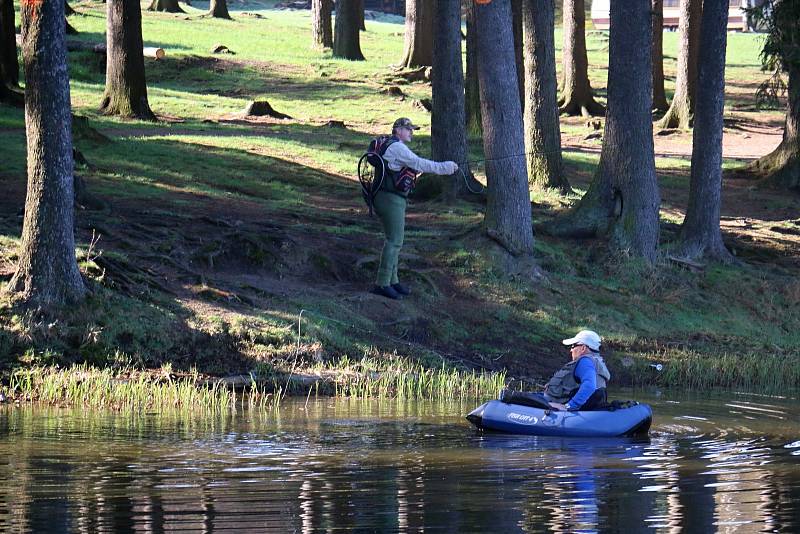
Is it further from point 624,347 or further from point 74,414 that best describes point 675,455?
point 624,347

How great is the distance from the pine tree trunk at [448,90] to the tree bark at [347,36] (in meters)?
22.7

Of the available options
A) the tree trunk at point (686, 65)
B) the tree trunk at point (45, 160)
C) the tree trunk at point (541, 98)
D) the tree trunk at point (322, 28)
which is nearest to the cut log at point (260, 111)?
the tree trunk at point (686, 65)

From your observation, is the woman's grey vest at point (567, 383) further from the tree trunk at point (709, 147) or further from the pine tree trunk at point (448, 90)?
the pine tree trunk at point (448, 90)

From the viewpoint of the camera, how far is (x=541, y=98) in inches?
993

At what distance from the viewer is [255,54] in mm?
48094

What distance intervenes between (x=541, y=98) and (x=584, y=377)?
12209 millimetres

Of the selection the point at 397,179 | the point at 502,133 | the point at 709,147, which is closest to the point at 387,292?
the point at 397,179

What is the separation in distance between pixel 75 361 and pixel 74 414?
5.81 ft

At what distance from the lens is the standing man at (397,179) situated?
56.5 ft

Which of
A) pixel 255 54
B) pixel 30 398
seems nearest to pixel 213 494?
pixel 30 398

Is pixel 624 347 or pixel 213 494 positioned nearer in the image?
pixel 213 494

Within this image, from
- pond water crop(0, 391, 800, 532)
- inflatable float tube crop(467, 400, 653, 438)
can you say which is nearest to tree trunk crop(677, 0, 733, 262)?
pond water crop(0, 391, 800, 532)

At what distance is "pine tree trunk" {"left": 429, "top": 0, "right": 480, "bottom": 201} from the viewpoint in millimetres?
23953

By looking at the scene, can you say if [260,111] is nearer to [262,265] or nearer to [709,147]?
[709,147]
